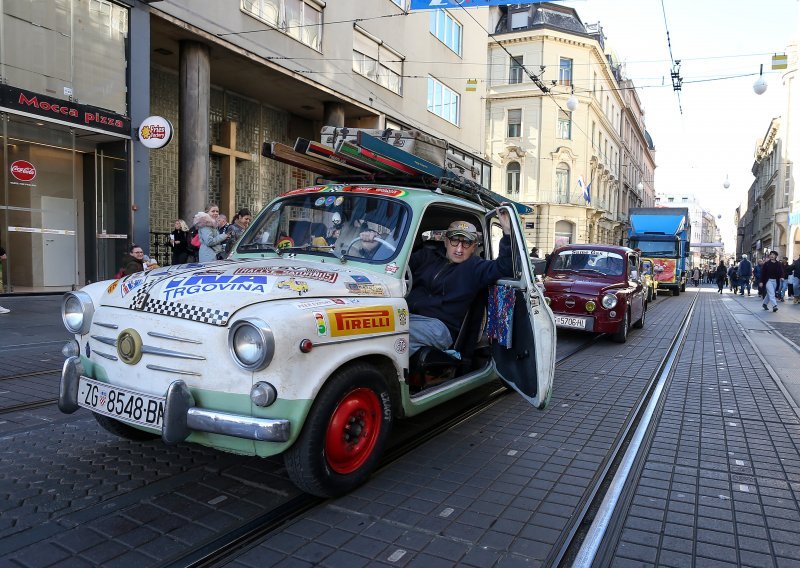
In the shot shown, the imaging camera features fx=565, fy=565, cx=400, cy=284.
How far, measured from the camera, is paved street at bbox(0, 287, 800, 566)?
2.79 metres

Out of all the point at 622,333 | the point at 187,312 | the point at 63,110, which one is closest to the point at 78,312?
the point at 187,312

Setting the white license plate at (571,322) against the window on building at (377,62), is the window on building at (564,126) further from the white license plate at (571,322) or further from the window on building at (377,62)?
the white license plate at (571,322)

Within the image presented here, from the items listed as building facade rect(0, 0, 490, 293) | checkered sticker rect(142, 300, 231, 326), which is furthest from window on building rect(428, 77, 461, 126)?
checkered sticker rect(142, 300, 231, 326)

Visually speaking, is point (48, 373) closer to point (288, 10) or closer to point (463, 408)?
point (463, 408)

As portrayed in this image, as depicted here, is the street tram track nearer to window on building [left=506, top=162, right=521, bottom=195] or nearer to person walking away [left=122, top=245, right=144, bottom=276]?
person walking away [left=122, top=245, right=144, bottom=276]

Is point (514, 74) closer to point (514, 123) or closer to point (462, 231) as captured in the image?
point (514, 123)

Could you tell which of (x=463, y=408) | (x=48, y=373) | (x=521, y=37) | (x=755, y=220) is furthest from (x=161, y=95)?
(x=755, y=220)

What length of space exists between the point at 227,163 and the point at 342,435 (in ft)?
52.7

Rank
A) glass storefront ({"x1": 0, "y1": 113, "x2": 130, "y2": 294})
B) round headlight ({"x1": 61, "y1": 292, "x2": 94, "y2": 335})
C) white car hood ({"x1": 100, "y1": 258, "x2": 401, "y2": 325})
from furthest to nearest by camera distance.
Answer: glass storefront ({"x1": 0, "y1": 113, "x2": 130, "y2": 294}), round headlight ({"x1": 61, "y1": 292, "x2": 94, "y2": 335}), white car hood ({"x1": 100, "y1": 258, "x2": 401, "y2": 325})

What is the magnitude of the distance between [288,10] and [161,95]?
4339 millimetres

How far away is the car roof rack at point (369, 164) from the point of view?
4.28m

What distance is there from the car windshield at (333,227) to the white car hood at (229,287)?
1.16ft

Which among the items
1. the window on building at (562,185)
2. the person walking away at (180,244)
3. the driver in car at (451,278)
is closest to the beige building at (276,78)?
the person walking away at (180,244)

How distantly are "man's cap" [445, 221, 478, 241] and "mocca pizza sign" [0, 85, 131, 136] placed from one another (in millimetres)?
10171
